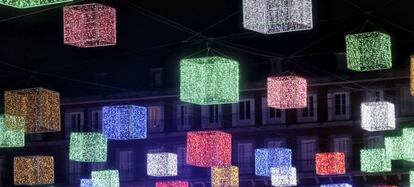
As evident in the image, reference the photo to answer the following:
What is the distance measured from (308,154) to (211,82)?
26.2m

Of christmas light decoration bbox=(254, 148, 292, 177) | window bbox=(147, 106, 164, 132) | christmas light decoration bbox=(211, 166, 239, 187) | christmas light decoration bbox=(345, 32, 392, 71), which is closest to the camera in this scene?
christmas light decoration bbox=(345, 32, 392, 71)

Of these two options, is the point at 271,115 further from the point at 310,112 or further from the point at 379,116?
the point at 379,116

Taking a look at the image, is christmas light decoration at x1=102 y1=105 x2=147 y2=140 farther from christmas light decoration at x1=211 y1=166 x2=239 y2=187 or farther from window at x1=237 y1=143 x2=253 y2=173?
window at x1=237 y1=143 x2=253 y2=173

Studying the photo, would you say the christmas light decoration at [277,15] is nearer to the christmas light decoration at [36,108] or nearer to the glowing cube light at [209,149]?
the christmas light decoration at [36,108]

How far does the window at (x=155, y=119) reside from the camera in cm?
4409

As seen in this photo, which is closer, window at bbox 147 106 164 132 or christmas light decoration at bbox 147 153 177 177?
christmas light decoration at bbox 147 153 177 177

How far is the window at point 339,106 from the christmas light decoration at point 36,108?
24.3 meters

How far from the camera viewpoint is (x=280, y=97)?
18062 millimetres

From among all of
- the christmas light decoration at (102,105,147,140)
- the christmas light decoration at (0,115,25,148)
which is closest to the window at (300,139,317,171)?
the christmas light decoration at (102,105,147,140)

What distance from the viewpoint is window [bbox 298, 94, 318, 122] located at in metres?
40.9

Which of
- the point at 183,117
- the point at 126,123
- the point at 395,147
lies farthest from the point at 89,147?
the point at 183,117

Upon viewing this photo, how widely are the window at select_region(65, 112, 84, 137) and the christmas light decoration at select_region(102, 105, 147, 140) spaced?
2628 centimetres

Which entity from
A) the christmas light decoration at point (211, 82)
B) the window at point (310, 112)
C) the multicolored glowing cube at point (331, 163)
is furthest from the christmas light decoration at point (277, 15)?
the window at point (310, 112)

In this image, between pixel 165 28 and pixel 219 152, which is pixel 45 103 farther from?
pixel 165 28
